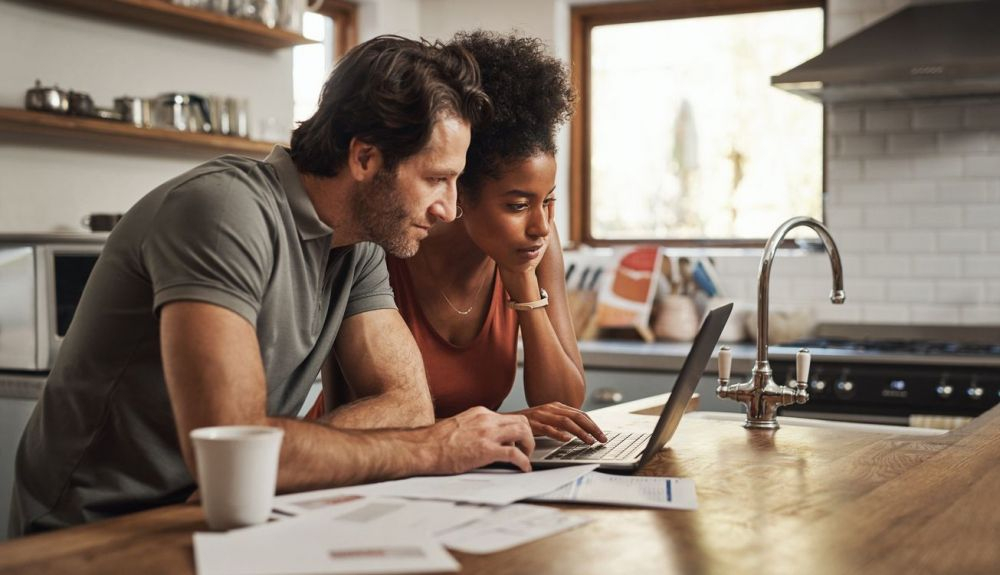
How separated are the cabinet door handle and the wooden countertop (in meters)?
2.10

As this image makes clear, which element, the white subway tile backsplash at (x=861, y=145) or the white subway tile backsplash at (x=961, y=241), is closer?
the white subway tile backsplash at (x=961, y=241)

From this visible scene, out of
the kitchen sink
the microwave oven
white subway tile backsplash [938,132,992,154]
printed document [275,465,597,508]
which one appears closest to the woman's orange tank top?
the kitchen sink

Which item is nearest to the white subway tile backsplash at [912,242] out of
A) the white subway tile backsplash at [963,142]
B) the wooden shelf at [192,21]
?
the white subway tile backsplash at [963,142]

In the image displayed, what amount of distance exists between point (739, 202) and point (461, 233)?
2.74 meters

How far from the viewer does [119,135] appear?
369cm

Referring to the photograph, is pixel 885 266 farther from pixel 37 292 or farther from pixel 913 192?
pixel 37 292

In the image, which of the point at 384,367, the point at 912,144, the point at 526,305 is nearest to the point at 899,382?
the point at 912,144

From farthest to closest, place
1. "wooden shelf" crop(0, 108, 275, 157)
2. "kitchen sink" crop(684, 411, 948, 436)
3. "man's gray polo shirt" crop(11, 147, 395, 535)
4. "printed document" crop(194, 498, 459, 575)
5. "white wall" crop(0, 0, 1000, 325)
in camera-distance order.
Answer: "white wall" crop(0, 0, 1000, 325) → "wooden shelf" crop(0, 108, 275, 157) → "kitchen sink" crop(684, 411, 948, 436) → "man's gray polo shirt" crop(11, 147, 395, 535) → "printed document" crop(194, 498, 459, 575)

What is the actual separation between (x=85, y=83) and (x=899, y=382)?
2.82m

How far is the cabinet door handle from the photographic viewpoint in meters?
3.98

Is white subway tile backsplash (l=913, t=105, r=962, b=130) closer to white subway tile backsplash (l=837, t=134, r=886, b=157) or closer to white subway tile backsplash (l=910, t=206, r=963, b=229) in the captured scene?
white subway tile backsplash (l=837, t=134, r=886, b=157)

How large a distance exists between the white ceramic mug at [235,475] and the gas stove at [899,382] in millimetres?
2634

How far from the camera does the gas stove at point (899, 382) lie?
3.51m

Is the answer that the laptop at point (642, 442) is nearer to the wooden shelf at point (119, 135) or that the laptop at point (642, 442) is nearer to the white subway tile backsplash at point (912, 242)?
the wooden shelf at point (119, 135)
